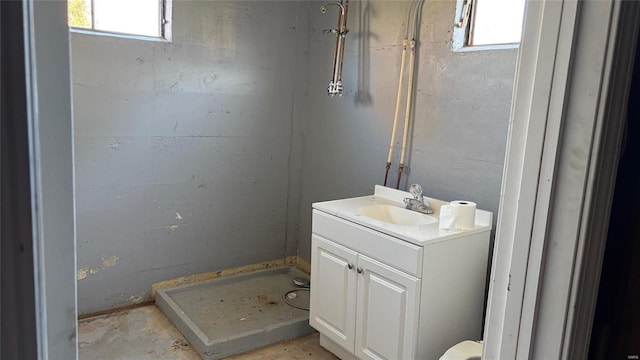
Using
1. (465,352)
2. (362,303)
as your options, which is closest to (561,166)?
(465,352)

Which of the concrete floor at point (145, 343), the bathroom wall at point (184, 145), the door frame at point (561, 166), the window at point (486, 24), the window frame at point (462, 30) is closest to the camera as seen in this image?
the door frame at point (561, 166)

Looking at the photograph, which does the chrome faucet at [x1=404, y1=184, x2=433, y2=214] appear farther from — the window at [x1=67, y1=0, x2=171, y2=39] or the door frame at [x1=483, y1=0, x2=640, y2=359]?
the window at [x1=67, y1=0, x2=171, y2=39]

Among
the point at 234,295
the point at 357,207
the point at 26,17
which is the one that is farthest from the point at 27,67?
the point at 234,295

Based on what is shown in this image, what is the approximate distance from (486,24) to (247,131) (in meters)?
1.74

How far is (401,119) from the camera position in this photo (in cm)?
277

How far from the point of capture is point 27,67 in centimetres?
50

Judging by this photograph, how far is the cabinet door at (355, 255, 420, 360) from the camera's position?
2055 millimetres

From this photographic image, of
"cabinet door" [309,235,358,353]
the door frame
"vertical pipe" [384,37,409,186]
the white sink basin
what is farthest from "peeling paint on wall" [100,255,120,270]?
the door frame

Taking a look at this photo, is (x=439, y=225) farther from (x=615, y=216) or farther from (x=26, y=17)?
(x=26, y=17)

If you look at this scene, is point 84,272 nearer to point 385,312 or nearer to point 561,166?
point 385,312

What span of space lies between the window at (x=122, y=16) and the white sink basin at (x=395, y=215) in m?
1.71

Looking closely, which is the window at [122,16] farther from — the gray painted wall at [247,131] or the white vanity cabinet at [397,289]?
the white vanity cabinet at [397,289]

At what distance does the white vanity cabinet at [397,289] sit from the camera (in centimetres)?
204

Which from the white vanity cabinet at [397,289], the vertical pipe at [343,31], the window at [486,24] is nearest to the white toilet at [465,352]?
the white vanity cabinet at [397,289]
